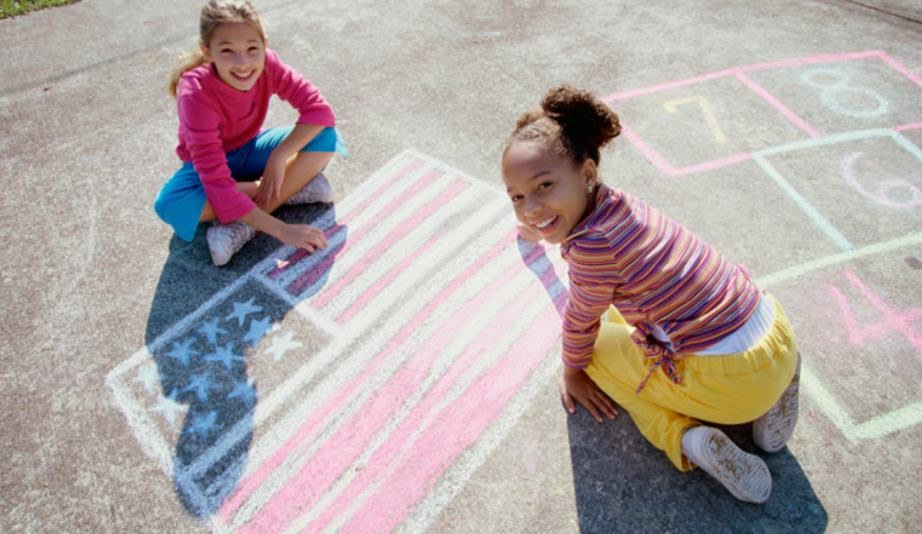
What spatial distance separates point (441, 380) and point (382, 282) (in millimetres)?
636

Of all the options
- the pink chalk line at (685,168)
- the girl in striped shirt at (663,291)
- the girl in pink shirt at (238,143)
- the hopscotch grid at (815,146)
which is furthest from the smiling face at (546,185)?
the hopscotch grid at (815,146)

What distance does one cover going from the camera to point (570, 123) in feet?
5.67

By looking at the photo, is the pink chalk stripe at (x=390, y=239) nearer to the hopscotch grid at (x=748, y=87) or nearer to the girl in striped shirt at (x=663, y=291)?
the hopscotch grid at (x=748, y=87)

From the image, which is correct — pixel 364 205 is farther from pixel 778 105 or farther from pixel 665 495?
pixel 778 105

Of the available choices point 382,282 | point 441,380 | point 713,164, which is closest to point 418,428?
point 441,380

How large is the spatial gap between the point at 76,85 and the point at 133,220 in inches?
72.9

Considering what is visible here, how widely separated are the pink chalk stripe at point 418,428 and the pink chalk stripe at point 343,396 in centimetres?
26

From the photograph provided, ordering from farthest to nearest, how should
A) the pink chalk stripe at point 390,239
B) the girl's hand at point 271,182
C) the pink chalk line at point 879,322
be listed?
the girl's hand at point 271,182 < the pink chalk stripe at point 390,239 < the pink chalk line at point 879,322

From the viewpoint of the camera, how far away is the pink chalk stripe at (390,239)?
8.73 feet

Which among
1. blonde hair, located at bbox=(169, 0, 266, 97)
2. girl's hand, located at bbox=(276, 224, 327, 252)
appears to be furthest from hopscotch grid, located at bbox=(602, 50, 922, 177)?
blonde hair, located at bbox=(169, 0, 266, 97)

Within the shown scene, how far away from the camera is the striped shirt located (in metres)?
1.67

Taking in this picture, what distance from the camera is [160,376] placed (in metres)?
2.38

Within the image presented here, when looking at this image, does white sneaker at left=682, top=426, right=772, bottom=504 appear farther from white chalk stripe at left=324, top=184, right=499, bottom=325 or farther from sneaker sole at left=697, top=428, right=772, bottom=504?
white chalk stripe at left=324, top=184, right=499, bottom=325

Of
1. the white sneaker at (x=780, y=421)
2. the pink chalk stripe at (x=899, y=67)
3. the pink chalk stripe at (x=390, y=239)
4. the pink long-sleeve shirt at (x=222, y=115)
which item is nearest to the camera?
the white sneaker at (x=780, y=421)
